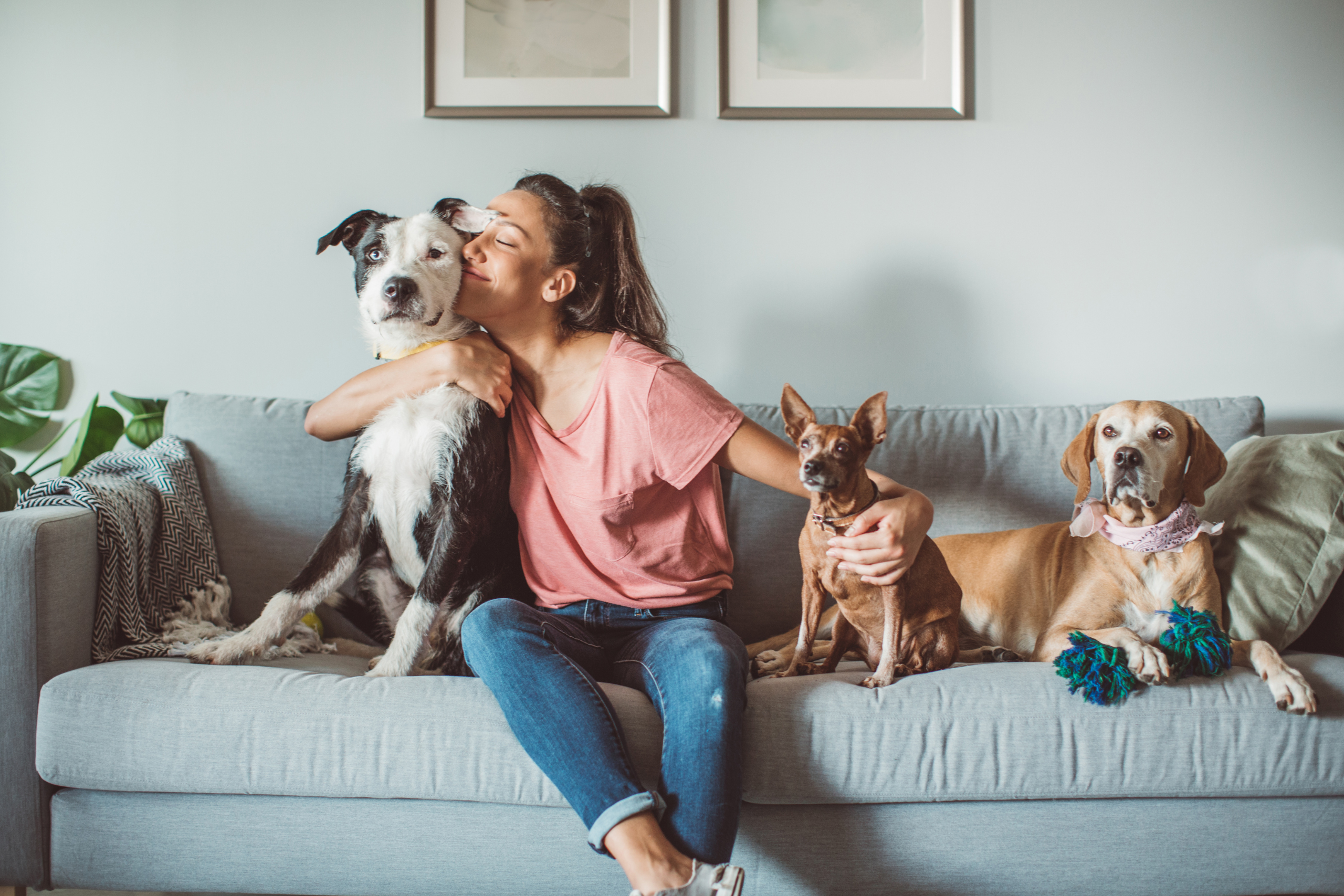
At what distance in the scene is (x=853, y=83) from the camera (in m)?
2.20

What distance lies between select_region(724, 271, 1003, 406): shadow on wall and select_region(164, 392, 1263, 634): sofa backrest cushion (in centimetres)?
33

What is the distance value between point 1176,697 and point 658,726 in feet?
2.68

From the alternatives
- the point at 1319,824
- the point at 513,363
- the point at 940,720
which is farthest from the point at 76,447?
the point at 1319,824

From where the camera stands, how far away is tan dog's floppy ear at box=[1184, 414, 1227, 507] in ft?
4.86

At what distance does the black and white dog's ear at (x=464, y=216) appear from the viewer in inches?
60.1

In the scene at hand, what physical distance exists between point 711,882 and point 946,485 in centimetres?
115

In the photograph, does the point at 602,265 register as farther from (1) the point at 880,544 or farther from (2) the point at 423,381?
(1) the point at 880,544

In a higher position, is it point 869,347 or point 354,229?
point 354,229

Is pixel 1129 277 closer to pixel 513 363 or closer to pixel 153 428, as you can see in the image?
pixel 513 363

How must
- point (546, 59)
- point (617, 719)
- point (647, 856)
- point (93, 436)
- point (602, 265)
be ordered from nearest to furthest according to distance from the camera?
point (647, 856) → point (617, 719) → point (602, 265) → point (93, 436) → point (546, 59)

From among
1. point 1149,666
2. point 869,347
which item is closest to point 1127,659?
point 1149,666

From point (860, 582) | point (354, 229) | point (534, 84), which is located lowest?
point (860, 582)

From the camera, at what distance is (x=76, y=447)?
2002mm

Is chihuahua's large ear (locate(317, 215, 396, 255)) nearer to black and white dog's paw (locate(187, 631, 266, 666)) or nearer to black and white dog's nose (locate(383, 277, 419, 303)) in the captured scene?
black and white dog's nose (locate(383, 277, 419, 303))
